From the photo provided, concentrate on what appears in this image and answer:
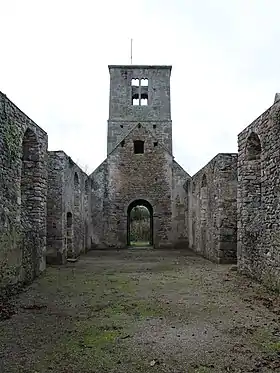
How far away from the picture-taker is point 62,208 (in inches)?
522

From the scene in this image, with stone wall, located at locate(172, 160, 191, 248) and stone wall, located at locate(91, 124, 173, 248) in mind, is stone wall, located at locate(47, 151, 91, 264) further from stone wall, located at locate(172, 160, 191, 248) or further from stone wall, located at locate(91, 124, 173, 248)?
stone wall, located at locate(172, 160, 191, 248)

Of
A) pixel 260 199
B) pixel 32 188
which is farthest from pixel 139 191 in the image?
pixel 260 199

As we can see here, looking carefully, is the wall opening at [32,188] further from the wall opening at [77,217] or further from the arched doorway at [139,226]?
the arched doorway at [139,226]

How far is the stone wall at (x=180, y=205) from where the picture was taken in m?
21.3

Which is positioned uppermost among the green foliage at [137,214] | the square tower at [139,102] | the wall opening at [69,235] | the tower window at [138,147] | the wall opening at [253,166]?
the square tower at [139,102]

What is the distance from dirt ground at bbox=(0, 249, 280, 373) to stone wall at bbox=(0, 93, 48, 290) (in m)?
0.59

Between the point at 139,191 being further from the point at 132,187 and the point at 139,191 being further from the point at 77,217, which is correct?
the point at 77,217

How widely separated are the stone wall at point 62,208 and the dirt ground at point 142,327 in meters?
3.33

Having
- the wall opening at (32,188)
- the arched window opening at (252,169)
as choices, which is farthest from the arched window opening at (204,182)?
the wall opening at (32,188)

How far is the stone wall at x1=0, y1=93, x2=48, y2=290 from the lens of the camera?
25.4 ft

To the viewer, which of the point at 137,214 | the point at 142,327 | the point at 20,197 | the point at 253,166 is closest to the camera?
the point at 142,327

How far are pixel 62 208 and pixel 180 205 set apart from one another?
9460 mm

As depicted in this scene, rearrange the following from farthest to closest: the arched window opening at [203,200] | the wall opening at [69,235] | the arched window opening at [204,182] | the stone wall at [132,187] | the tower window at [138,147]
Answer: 1. the tower window at [138,147]
2. the stone wall at [132,187]
3. the arched window opening at [204,182]
4. the arched window opening at [203,200]
5. the wall opening at [69,235]

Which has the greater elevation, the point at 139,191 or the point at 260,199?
the point at 139,191
